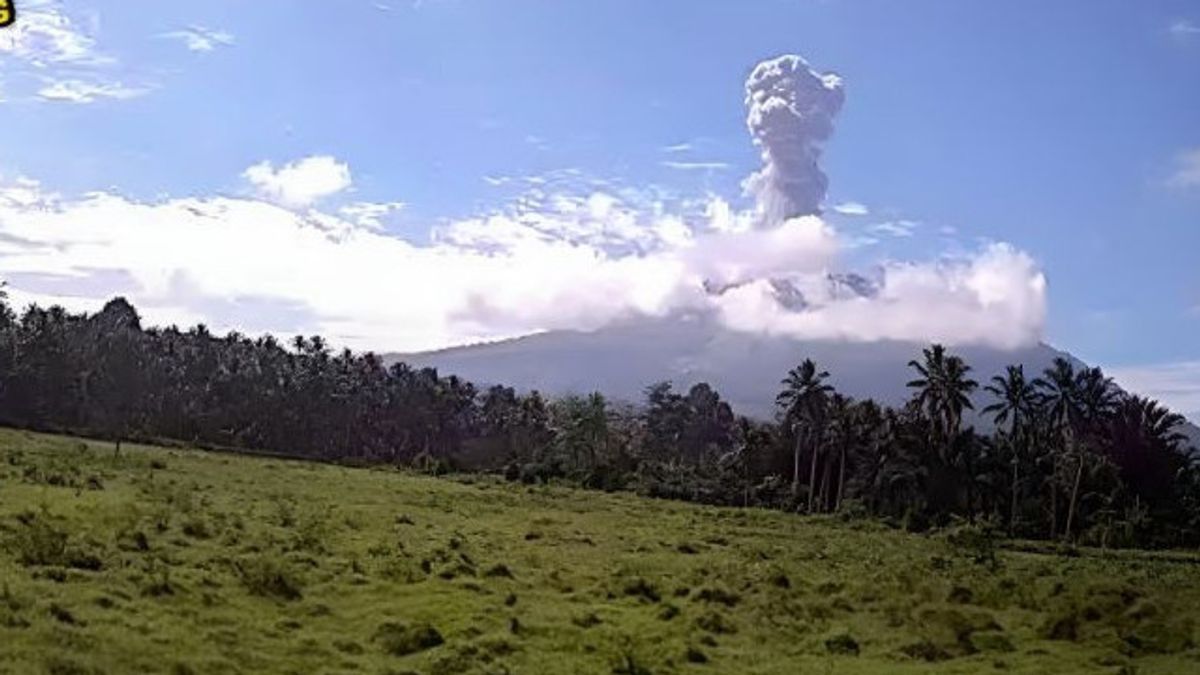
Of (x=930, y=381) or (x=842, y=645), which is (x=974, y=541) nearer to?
(x=842, y=645)

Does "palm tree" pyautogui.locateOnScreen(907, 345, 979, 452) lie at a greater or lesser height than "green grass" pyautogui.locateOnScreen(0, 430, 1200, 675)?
greater

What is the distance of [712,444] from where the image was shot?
15138cm

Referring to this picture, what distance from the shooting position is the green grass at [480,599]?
22734 millimetres

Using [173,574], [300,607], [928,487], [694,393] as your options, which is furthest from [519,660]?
[694,393]

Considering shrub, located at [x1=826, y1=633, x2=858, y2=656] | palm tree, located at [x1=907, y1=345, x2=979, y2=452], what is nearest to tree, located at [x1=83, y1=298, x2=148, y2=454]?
palm tree, located at [x1=907, y1=345, x2=979, y2=452]

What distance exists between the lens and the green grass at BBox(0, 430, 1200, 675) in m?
22.7

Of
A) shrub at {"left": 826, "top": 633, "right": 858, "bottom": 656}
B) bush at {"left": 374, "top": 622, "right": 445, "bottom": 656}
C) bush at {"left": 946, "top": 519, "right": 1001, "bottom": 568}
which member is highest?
bush at {"left": 946, "top": 519, "right": 1001, "bottom": 568}

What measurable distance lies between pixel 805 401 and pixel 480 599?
2999 inches

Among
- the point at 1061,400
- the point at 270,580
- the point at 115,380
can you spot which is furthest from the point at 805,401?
the point at 270,580

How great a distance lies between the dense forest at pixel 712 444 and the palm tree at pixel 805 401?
19 centimetres

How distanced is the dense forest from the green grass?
132 feet

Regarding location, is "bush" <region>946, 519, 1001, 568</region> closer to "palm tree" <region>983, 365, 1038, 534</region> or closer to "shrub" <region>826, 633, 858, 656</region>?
"shrub" <region>826, 633, 858, 656</region>

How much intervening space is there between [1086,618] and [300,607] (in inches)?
764

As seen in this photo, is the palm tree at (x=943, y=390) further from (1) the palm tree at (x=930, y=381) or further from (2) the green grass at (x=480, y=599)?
(2) the green grass at (x=480, y=599)
